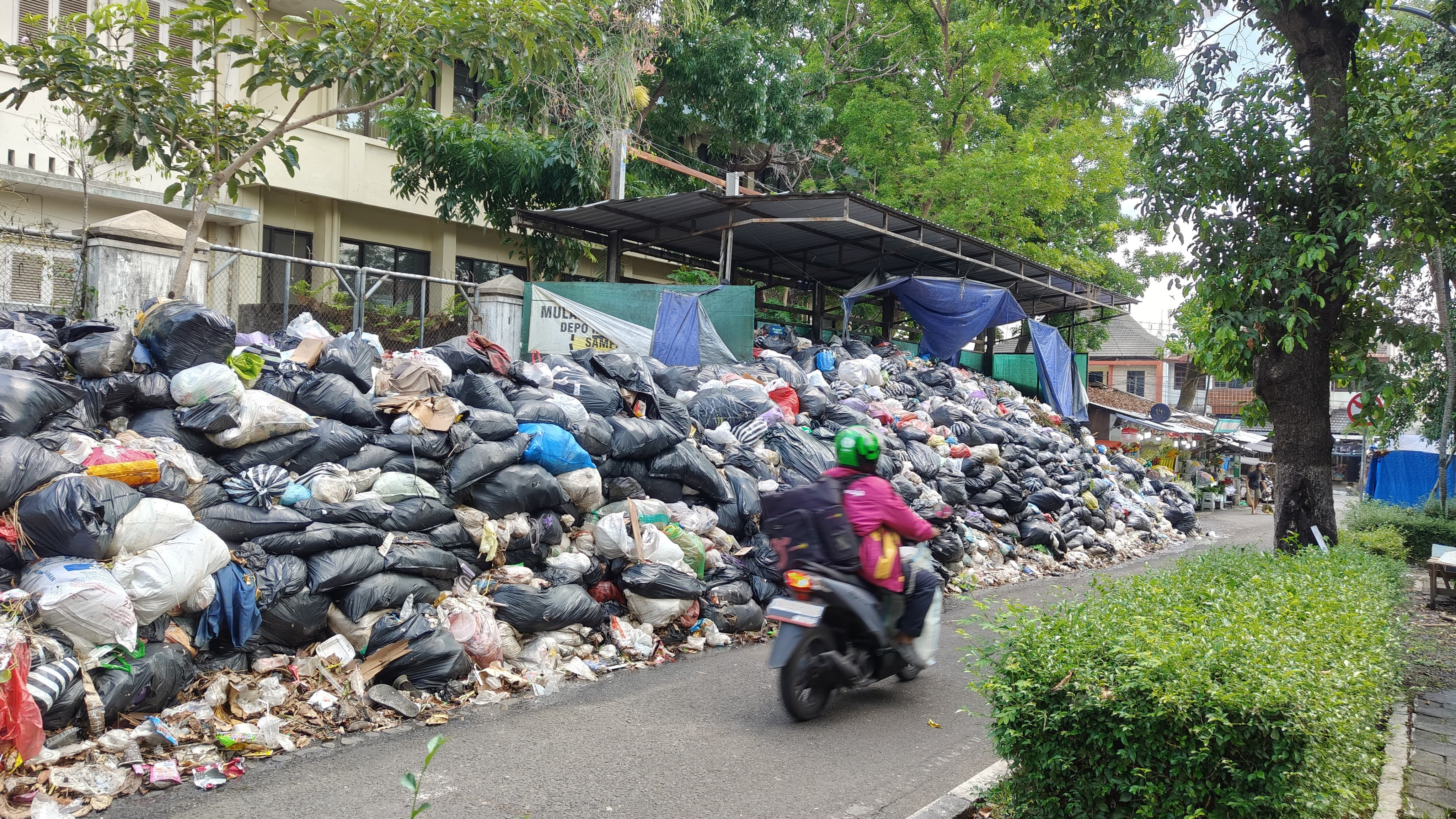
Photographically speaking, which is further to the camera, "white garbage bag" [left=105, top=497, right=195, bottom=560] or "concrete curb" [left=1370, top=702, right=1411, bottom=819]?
"white garbage bag" [left=105, top=497, right=195, bottom=560]

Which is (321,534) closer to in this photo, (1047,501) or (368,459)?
(368,459)

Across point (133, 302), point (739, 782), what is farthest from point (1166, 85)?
point (133, 302)

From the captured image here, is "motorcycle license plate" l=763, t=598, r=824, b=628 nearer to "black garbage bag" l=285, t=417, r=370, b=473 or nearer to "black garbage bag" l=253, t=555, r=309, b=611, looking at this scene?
"black garbage bag" l=253, t=555, r=309, b=611

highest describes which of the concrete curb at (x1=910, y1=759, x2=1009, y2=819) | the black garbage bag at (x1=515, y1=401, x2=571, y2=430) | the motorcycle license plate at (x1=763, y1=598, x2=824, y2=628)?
the black garbage bag at (x1=515, y1=401, x2=571, y2=430)

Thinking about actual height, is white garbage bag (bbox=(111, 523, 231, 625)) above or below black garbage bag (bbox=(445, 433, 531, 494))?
below

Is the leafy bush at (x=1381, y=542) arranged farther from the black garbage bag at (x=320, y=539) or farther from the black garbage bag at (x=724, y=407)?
the black garbage bag at (x=320, y=539)

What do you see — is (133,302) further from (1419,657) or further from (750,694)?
(1419,657)

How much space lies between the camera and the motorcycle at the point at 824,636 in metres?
4.68

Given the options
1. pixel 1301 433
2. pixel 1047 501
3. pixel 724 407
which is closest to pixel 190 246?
pixel 724 407

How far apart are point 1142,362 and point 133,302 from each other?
5138 cm

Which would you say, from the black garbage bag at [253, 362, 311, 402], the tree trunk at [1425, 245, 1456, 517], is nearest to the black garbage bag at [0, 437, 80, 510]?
the black garbage bag at [253, 362, 311, 402]

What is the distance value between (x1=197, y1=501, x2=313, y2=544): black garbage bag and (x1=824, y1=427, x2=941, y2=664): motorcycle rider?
9.70ft

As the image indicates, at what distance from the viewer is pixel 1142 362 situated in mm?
50938

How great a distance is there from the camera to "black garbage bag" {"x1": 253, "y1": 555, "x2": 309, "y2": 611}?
477cm
